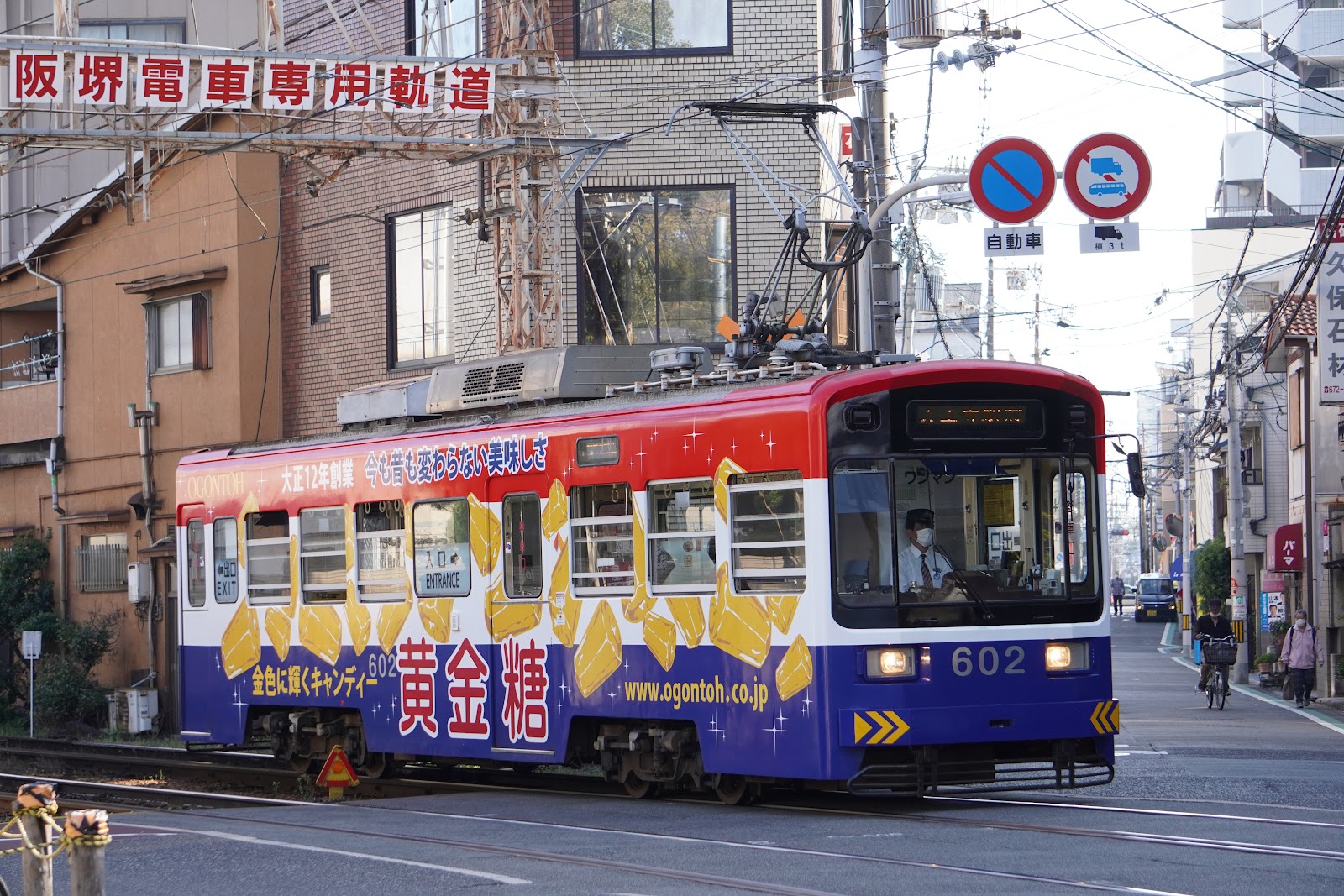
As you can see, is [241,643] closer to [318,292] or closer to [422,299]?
[422,299]

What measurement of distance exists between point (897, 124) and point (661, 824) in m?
24.6

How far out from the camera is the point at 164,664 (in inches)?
1198

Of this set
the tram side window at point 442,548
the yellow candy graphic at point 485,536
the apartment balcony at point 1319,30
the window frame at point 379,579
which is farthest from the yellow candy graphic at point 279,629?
the apartment balcony at point 1319,30

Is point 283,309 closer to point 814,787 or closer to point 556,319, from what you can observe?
point 556,319

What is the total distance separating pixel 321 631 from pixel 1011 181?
26.0 feet

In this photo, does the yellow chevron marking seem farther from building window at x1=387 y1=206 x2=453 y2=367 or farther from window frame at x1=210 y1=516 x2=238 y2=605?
building window at x1=387 y1=206 x2=453 y2=367

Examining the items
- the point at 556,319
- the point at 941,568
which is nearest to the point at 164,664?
the point at 556,319

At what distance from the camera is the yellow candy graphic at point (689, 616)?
13.3 m

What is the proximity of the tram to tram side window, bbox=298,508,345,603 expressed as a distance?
78 centimetres

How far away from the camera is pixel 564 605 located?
14.5 metres

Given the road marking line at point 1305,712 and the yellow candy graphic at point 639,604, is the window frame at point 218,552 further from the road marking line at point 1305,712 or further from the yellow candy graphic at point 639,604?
the road marking line at point 1305,712

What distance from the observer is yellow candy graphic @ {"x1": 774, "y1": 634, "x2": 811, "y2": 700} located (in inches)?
491

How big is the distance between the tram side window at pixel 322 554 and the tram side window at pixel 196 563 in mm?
1923

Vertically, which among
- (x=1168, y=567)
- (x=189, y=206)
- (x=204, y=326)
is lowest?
(x=1168, y=567)
